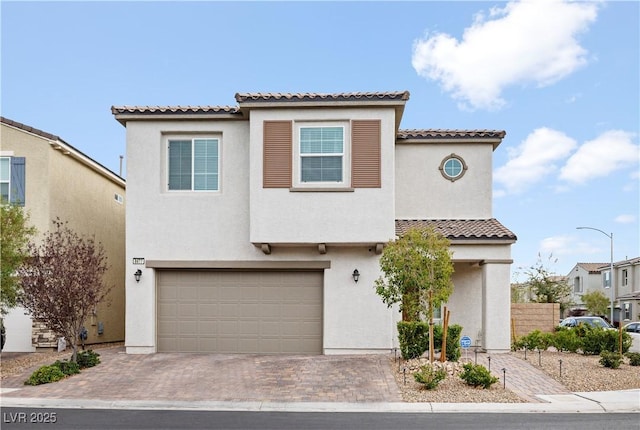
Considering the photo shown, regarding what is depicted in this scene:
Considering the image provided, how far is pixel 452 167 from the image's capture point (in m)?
17.6

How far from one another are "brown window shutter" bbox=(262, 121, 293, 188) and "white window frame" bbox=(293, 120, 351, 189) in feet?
0.66

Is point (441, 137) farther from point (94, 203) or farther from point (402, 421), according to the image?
point (94, 203)

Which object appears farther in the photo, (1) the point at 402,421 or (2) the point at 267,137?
(2) the point at 267,137

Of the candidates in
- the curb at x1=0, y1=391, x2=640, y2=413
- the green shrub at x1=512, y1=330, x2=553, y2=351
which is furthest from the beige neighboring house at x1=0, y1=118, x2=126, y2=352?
the green shrub at x1=512, y1=330, x2=553, y2=351

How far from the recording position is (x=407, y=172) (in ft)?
57.7

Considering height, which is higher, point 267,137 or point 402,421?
point 267,137

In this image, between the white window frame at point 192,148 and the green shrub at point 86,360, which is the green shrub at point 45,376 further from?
the white window frame at point 192,148

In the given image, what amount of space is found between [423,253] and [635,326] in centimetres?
2638

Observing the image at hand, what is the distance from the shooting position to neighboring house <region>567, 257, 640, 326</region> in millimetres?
43656

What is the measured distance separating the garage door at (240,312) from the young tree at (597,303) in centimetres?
3941

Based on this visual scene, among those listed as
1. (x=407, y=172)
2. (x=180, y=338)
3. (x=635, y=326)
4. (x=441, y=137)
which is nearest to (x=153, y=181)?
(x=180, y=338)

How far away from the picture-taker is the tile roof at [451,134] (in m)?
17.2

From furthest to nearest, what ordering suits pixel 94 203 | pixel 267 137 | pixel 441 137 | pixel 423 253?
pixel 94 203 < pixel 441 137 < pixel 267 137 < pixel 423 253

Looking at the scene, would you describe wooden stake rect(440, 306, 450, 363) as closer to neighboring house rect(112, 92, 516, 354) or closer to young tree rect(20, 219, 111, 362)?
neighboring house rect(112, 92, 516, 354)
